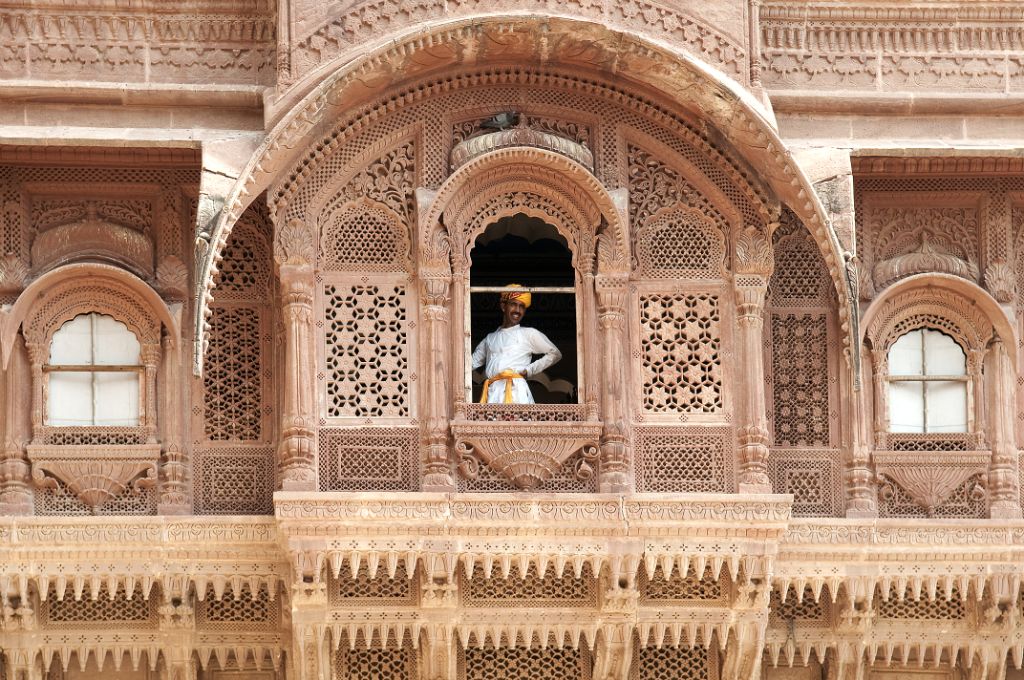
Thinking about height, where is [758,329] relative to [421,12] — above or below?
below

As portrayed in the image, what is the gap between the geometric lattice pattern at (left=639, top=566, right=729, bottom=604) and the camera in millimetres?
15477

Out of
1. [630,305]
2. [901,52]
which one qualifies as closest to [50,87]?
[630,305]

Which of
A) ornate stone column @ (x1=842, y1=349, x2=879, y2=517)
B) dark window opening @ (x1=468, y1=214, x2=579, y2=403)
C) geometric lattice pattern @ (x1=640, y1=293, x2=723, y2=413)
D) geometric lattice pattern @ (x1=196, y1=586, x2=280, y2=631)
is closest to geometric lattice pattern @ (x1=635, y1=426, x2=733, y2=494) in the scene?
geometric lattice pattern @ (x1=640, y1=293, x2=723, y2=413)

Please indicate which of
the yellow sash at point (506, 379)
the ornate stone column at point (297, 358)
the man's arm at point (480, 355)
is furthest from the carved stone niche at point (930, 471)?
the ornate stone column at point (297, 358)

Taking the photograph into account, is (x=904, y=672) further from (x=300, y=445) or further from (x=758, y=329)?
(x=300, y=445)

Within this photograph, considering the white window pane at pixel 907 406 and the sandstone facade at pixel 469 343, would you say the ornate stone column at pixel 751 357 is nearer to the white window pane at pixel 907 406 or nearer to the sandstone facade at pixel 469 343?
the sandstone facade at pixel 469 343

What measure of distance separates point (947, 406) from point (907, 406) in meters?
0.22

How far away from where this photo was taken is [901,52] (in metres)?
16.2

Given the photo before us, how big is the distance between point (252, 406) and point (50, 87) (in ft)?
6.54

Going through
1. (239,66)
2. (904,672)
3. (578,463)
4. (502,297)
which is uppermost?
(239,66)

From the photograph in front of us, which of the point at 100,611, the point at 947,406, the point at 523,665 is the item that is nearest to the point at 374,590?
the point at 523,665

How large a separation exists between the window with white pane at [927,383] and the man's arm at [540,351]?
72.0 inches

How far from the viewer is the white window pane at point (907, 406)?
16.1m

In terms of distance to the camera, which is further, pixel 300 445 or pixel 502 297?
pixel 502 297
